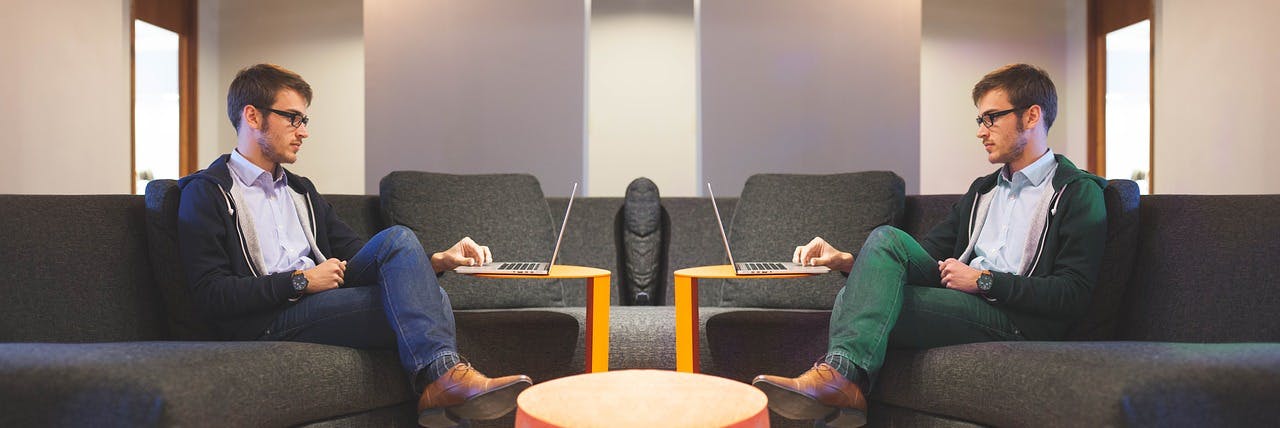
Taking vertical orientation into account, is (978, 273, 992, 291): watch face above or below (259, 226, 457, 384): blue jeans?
above

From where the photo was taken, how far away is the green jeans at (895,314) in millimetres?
2066

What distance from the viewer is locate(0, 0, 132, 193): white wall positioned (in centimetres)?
455

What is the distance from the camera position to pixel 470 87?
4.59 meters

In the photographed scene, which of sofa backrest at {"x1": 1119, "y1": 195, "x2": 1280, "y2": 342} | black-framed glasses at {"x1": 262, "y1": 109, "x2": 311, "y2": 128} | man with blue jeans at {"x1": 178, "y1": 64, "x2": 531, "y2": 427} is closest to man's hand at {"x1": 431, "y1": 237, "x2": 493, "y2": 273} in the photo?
man with blue jeans at {"x1": 178, "y1": 64, "x2": 531, "y2": 427}

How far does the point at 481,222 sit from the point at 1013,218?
172 cm

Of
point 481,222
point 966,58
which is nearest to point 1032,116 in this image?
point 481,222

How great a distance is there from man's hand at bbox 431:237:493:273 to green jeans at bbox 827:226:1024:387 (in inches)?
34.4

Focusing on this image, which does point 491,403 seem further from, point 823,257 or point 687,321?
point 823,257

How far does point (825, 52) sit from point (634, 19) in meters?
2.61

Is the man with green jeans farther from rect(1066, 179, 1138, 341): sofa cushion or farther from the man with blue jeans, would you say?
the man with blue jeans

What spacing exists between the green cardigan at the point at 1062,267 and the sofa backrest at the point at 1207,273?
217 millimetres

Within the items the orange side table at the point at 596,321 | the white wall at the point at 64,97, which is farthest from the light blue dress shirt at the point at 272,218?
the white wall at the point at 64,97

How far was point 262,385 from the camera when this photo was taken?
71.0 inches

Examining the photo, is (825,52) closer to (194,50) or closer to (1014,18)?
(1014,18)
